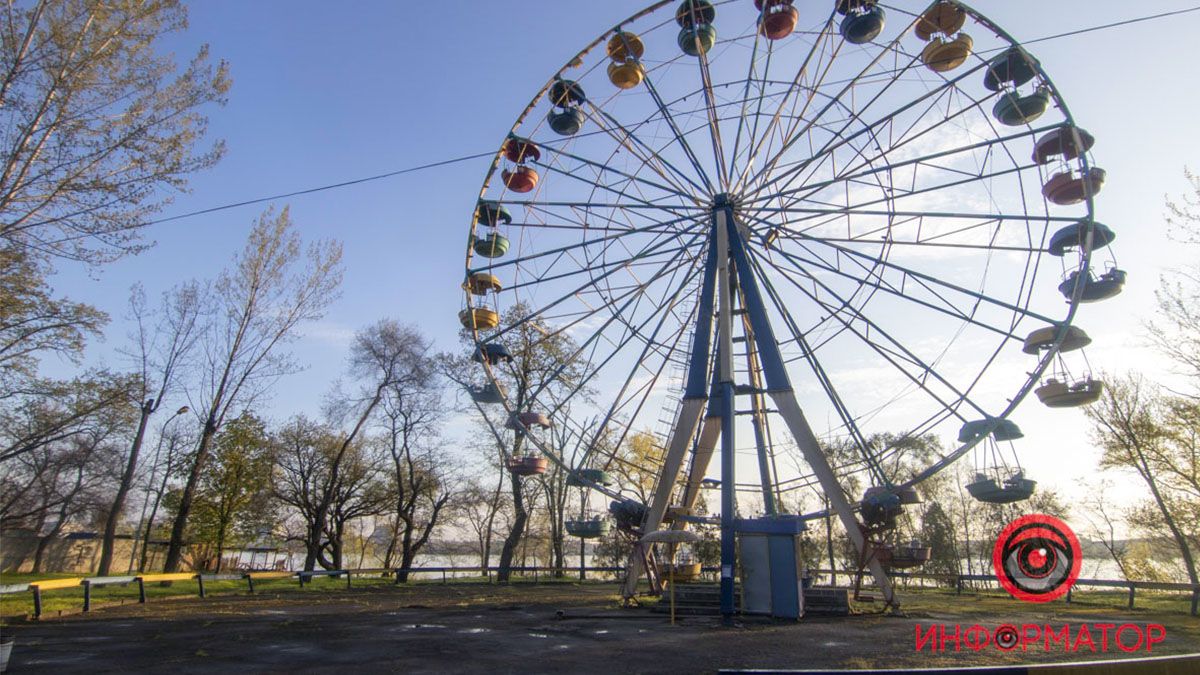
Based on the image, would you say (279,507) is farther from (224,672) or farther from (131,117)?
(224,672)

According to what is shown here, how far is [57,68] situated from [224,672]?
11796 millimetres

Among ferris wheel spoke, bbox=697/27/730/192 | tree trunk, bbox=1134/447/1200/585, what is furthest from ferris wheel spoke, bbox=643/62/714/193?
tree trunk, bbox=1134/447/1200/585

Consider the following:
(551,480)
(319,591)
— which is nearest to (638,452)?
(551,480)

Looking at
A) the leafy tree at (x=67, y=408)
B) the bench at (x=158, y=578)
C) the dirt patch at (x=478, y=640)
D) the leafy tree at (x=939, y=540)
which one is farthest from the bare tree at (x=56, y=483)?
the leafy tree at (x=939, y=540)

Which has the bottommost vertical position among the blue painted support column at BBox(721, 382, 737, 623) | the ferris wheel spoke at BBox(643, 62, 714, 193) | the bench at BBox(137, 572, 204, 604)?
the bench at BBox(137, 572, 204, 604)

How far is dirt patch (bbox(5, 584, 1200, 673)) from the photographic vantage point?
26.7ft

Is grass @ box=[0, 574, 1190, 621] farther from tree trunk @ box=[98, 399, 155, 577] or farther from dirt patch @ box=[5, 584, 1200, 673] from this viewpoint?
tree trunk @ box=[98, 399, 155, 577]

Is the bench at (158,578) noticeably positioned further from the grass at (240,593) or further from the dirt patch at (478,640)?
the dirt patch at (478,640)

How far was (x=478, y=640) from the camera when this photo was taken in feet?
33.2

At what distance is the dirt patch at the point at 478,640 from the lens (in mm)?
8125

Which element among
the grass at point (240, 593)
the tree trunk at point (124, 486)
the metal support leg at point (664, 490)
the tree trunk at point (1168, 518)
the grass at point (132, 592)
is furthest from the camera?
the tree trunk at point (1168, 518)

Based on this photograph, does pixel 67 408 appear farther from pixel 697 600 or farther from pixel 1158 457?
pixel 1158 457

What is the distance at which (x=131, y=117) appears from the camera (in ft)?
43.8

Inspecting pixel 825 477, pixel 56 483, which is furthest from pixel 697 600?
pixel 56 483
